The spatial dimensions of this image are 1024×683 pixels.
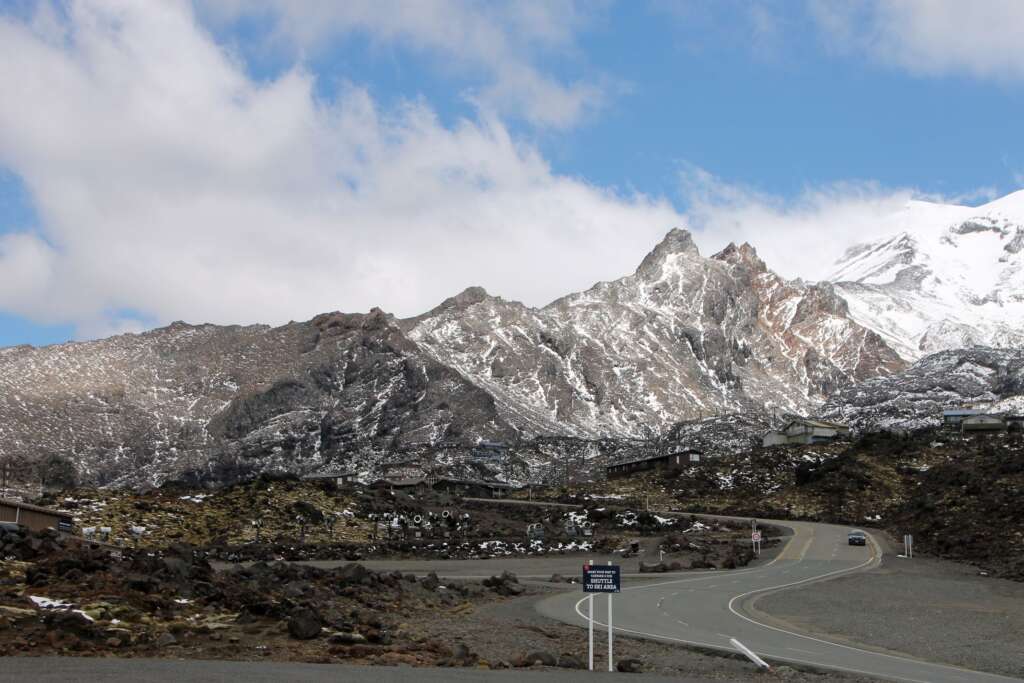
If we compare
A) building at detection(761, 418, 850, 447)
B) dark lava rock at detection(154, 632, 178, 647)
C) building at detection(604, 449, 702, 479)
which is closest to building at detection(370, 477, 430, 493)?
building at detection(604, 449, 702, 479)

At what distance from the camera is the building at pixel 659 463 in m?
129

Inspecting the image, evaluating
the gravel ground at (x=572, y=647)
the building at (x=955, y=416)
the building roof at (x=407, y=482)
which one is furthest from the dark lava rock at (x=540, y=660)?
the building at (x=955, y=416)

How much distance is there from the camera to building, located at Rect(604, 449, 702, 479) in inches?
5064

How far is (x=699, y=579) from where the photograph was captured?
179 feet

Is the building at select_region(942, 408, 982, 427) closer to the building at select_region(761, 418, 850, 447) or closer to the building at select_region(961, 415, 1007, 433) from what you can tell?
the building at select_region(961, 415, 1007, 433)

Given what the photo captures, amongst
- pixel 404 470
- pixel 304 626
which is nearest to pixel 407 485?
pixel 404 470

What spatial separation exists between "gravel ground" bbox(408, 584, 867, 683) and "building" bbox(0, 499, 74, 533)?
84.4 ft

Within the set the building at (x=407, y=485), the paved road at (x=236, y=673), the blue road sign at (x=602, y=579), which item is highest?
the building at (x=407, y=485)

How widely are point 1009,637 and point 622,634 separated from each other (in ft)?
39.2

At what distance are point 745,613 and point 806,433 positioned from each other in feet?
352

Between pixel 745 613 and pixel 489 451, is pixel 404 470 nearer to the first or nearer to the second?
pixel 489 451

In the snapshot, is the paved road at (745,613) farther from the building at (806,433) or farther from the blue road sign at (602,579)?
the building at (806,433)

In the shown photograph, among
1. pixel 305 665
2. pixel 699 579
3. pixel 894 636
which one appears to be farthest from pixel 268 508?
pixel 305 665

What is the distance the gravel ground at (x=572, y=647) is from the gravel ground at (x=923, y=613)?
6108 millimetres
